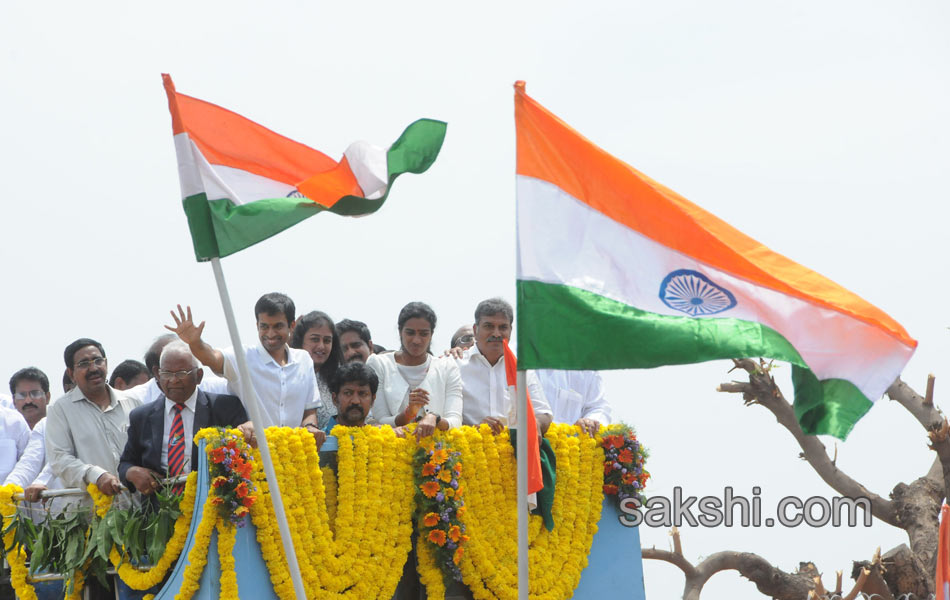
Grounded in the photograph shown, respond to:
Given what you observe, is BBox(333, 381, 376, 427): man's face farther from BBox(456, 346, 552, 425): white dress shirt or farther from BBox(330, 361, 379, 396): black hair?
BBox(456, 346, 552, 425): white dress shirt

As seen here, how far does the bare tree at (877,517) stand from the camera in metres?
16.8

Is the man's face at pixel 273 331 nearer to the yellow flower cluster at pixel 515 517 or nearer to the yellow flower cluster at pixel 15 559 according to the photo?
the yellow flower cluster at pixel 515 517

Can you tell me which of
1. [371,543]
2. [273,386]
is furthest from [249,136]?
[371,543]

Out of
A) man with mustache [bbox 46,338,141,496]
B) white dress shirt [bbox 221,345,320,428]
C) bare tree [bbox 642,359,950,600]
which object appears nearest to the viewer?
white dress shirt [bbox 221,345,320,428]

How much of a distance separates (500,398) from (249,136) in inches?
102

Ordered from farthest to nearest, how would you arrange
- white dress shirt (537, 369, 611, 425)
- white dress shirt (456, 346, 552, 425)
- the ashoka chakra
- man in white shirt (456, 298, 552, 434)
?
white dress shirt (537, 369, 611, 425)
white dress shirt (456, 346, 552, 425)
man in white shirt (456, 298, 552, 434)
the ashoka chakra

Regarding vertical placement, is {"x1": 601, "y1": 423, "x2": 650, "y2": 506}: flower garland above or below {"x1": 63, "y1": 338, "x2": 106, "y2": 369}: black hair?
below

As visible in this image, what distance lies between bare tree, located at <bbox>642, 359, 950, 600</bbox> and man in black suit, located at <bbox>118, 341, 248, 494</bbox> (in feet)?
31.8

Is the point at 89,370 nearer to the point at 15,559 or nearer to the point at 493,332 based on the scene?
the point at 15,559

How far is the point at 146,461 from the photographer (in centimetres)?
825

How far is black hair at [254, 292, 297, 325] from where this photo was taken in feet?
28.6

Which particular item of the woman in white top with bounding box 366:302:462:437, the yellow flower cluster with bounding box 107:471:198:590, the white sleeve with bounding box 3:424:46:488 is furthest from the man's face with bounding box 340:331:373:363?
the white sleeve with bounding box 3:424:46:488

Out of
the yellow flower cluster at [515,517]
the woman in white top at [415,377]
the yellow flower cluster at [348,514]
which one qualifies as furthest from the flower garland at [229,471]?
the yellow flower cluster at [515,517]

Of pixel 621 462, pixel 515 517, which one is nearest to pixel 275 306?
pixel 515 517
